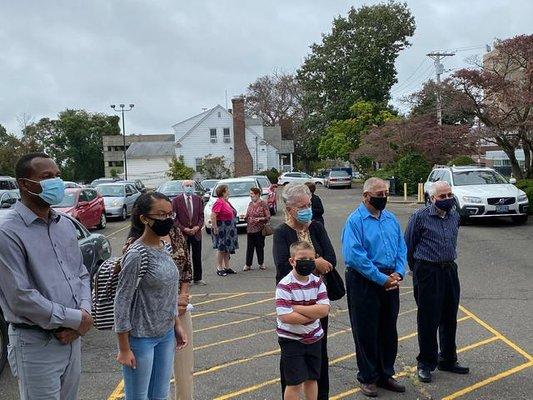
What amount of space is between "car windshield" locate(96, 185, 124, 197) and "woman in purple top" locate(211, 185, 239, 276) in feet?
47.5

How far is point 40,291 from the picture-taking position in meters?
3.10

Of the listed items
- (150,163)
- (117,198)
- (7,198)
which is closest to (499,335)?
(7,198)

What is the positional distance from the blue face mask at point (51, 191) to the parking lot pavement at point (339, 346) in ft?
7.82

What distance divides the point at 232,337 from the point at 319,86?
166 feet

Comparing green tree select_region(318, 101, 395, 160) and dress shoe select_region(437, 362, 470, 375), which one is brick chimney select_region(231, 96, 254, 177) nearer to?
green tree select_region(318, 101, 395, 160)

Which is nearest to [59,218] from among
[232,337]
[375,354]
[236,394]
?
[236,394]

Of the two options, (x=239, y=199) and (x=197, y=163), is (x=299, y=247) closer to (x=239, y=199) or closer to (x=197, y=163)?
(x=239, y=199)

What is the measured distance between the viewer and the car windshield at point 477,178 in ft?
54.6

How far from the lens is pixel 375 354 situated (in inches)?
189

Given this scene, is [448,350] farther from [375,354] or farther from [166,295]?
[166,295]

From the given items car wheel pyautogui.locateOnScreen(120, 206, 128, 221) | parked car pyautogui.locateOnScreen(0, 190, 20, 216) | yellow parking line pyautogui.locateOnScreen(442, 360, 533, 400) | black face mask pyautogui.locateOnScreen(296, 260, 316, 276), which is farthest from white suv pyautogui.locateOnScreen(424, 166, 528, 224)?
car wheel pyautogui.locateOnScreen(120, 206, 128, 221)

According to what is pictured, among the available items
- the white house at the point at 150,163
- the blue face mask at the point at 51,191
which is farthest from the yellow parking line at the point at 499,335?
the white house at the point at 150,163

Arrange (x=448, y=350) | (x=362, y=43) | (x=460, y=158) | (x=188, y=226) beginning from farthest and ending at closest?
(x=362, y=43) → (x=460, y=158) → (x=188, y=226) → (x=448, y=350)

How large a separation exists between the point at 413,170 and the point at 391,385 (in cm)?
2729
